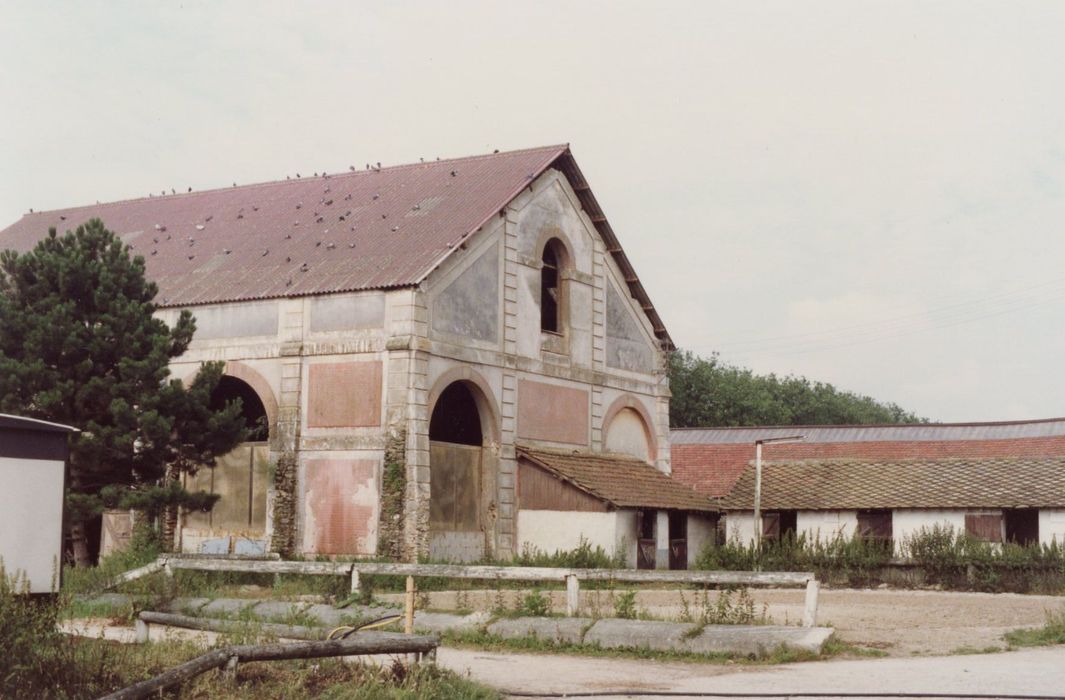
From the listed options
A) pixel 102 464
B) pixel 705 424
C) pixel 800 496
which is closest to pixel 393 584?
pixel 102 464

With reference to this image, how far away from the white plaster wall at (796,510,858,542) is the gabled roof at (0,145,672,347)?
6733 mm

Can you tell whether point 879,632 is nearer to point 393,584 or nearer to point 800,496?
point 393,584

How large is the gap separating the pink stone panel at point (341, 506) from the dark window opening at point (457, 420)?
3336 millimetres

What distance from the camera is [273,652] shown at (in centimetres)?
1062

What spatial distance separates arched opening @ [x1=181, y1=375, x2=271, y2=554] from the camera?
30.2 m

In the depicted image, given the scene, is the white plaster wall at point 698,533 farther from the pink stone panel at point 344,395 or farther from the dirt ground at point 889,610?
the pink stone panel at point 344,395

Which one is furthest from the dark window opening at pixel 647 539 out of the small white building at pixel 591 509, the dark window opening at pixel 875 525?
the dark window opening at pixel 875 525

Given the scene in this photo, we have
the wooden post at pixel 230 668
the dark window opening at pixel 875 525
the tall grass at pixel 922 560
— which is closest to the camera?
the wooden post at pixel 230 668

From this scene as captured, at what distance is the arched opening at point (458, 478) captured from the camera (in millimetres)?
A: 29359

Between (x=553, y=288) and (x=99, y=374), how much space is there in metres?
13.4

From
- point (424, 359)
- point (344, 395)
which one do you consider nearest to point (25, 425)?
point (424, 359)

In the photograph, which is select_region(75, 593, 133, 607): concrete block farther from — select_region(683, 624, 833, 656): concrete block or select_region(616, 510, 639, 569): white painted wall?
select_region(616, 510, 639, 569): white painted wall

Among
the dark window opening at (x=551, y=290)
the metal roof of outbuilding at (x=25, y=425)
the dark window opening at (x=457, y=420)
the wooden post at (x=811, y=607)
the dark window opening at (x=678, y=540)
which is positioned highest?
the dark window opening at (x=551, y=290)

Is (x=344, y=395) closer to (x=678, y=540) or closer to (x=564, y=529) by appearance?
(x=564, y=529)
